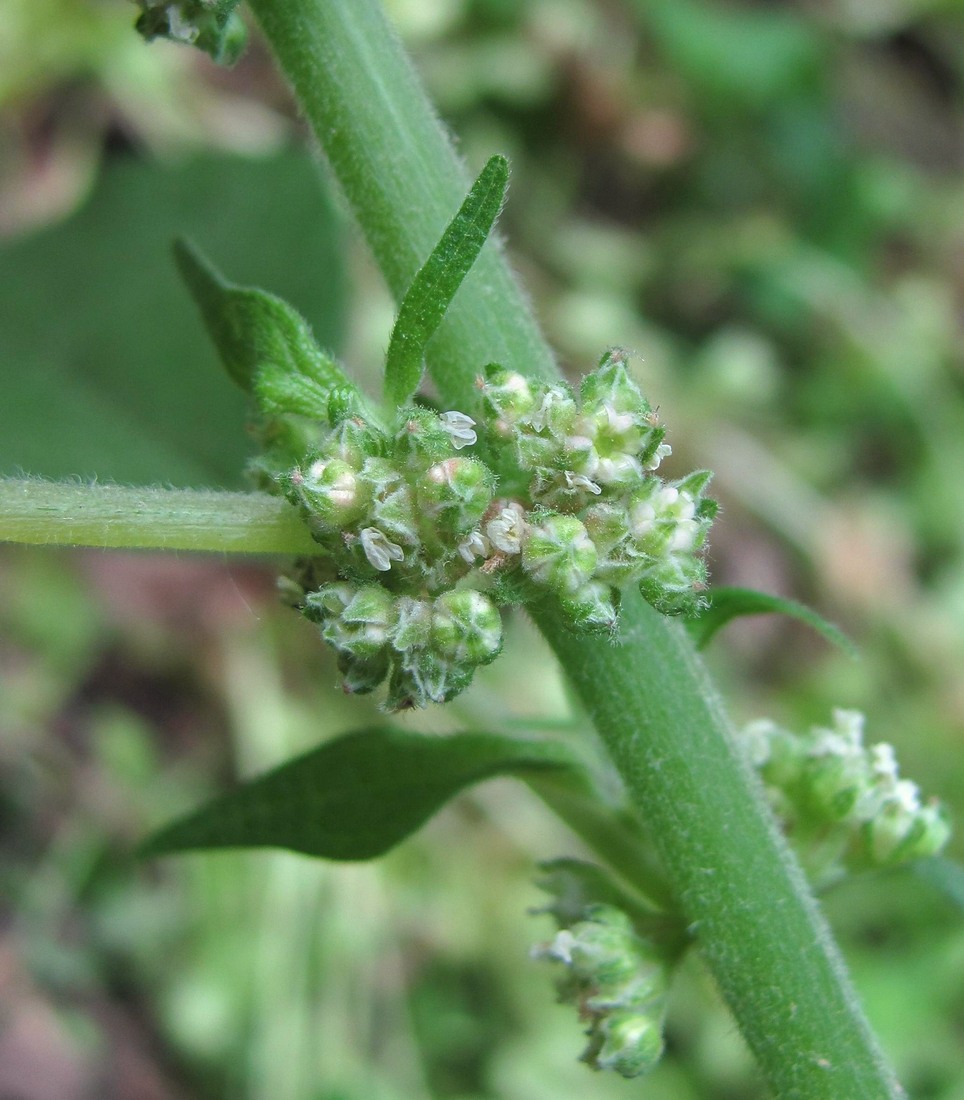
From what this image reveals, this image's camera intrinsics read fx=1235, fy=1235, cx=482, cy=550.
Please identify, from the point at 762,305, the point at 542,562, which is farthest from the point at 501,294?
the point at 762,305

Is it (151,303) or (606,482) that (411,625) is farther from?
(151,303)

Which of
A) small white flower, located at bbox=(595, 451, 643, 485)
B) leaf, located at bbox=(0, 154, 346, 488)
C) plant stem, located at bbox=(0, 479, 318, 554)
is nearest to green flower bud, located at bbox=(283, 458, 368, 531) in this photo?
plant stem, located at bbox=(0, 479, 318, 554)

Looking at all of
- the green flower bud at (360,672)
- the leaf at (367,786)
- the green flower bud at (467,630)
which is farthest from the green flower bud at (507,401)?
the leaf at (367,786)

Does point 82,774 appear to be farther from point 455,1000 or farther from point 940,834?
point 940,834

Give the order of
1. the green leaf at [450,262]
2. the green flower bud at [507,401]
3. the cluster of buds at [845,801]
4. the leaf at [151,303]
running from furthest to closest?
1. the leaf at [151,303]
2. the cluster of buds at [845,801]
3. the green flower bud at [507,401]
4. the green leaf at [450,262]

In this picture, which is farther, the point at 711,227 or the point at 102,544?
the point at 711,227

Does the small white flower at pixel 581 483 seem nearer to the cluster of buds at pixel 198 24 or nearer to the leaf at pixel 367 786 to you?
the leaf at pixel 367 786
